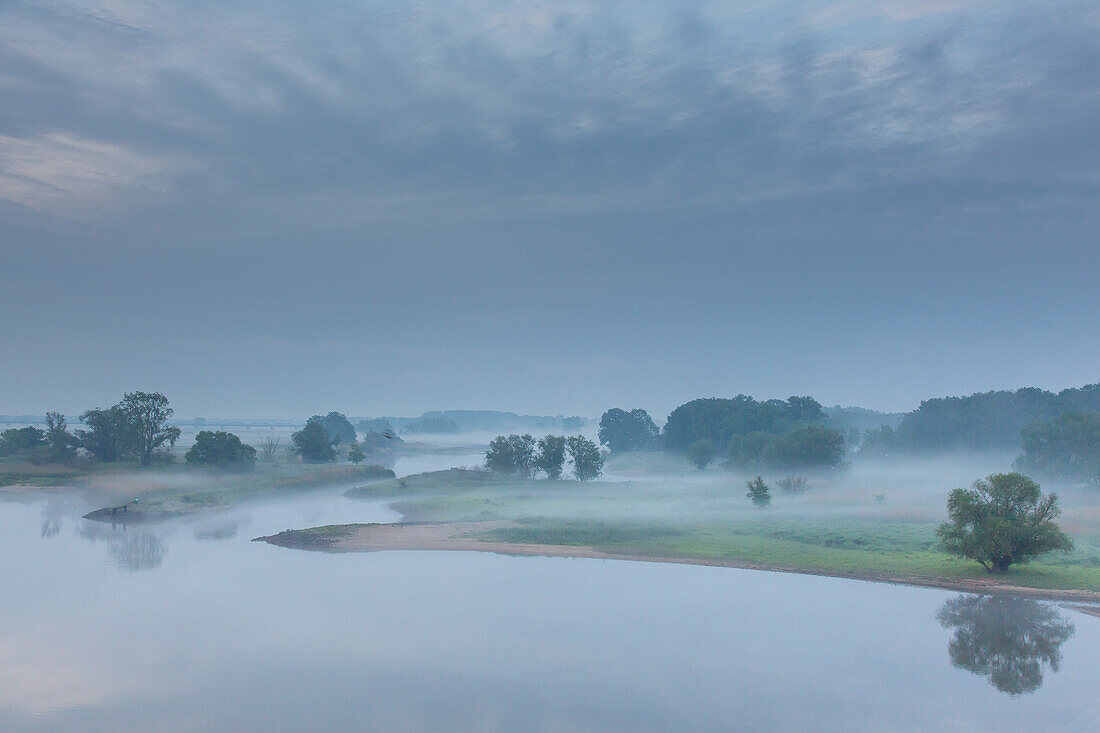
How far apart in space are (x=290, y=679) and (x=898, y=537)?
4410 centimetres

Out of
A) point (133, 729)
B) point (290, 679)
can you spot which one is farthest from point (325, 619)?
point (133, 729)

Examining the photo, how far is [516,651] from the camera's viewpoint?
32.4 metres

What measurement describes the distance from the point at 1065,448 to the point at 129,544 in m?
99.9

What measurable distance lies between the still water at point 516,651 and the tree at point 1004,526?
4659 mm

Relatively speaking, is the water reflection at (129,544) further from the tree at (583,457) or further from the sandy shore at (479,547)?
the tree at (583,457)

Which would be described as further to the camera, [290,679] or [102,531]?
[102,531]

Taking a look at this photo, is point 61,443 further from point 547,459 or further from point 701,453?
point 701,453

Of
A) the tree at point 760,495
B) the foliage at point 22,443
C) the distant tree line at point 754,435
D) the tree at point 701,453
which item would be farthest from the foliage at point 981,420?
the foliage at point 22,443

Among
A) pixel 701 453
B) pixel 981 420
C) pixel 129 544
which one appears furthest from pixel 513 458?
pixel 981 420

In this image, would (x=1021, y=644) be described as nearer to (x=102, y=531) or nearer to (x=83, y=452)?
(x=102, y=531)

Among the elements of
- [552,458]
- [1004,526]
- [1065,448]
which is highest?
[1065,448]

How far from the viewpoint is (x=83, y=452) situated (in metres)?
124

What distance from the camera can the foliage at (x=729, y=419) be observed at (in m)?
156

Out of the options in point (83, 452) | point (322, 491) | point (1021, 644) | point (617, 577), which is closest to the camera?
point (1021, 644)
